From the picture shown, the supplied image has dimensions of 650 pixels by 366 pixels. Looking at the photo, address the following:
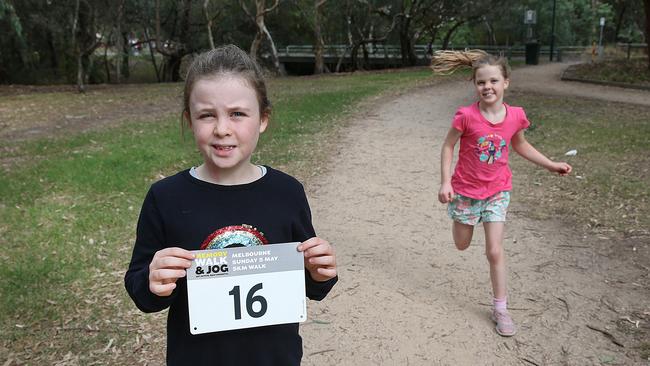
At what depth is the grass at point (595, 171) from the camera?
19.1 feet

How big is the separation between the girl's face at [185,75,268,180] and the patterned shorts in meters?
2.26

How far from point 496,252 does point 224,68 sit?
2508 mm

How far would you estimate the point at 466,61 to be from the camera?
12.6 ft

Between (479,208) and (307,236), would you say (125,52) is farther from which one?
(307,236)

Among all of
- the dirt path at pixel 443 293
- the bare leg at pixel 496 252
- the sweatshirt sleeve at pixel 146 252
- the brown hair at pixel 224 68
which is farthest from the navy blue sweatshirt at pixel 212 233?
the bare leg at pixel 496 252

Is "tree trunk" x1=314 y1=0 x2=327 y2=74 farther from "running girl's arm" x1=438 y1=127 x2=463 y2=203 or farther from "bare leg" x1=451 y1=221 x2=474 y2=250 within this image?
"bare leg" x1=451 y1=221 x2=474 y2=250

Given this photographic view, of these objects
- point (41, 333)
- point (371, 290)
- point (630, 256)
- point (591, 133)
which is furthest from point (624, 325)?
point (591, 133)

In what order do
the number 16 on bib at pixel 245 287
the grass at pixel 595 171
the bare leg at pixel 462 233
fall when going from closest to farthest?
the number 16 on bib at pixel 245 287 < the bare leg at pixel 462 233 < the grass at pixel 595 171

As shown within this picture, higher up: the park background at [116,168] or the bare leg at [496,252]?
the bare leg at [496,252]

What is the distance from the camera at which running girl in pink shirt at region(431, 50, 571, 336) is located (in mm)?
3605

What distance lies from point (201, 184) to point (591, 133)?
32.3 ft

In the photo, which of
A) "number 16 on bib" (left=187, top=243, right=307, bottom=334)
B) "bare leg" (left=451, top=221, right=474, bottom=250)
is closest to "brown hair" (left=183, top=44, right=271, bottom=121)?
"number 16 on bib" (left=187, top=243, right=307, bottom=334)

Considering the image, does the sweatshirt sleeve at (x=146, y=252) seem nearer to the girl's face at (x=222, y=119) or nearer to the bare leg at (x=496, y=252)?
the girl's face at (x=222, y=119)

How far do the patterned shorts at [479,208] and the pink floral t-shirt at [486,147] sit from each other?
47 millimetres
